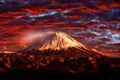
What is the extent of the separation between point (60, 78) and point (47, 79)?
6.61 ft

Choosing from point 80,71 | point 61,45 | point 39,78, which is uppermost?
point 39,78

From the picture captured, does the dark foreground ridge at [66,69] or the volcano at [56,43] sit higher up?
the dark foreground ridge at [66,69]

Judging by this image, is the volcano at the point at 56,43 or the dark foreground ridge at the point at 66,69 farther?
the volcano at the point at 56,43

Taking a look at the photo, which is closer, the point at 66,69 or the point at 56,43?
the point at 66,69

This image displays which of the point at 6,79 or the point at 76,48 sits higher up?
the point at 6,79

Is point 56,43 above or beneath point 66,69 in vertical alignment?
beneath

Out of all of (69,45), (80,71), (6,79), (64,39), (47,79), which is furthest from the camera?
(64,39)

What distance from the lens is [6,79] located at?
92.3 feet

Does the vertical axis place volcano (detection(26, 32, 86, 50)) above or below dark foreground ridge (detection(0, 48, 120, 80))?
below

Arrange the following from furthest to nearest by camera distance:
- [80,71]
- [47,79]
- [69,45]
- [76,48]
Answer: [69,45], [76,48], [80,71], [47,79]

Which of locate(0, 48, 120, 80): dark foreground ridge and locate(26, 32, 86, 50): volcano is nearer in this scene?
locate(0, 48, 120, 80): dark foreground ridge

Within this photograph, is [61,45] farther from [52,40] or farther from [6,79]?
[6,79]

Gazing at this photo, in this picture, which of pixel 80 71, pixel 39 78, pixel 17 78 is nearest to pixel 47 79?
pixel 39 78

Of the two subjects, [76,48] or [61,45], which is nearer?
[76,48]
